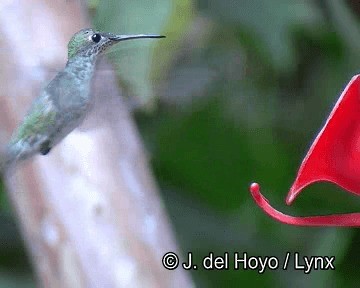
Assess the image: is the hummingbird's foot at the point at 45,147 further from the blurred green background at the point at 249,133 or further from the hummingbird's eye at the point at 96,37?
the blurred green background at the point at 249,133

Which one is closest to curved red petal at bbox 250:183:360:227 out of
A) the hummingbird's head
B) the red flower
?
the red flower

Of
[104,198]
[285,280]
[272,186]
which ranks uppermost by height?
[104,198]

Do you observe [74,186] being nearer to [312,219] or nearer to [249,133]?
[312,219]

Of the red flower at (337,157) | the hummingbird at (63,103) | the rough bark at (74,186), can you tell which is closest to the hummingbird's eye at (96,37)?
the hummingbird at (63,103)

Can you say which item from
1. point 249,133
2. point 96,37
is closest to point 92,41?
point 96,37

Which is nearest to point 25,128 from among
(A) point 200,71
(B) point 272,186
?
(A) point 200,71

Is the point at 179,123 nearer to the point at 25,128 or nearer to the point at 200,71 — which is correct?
the point at 200,71

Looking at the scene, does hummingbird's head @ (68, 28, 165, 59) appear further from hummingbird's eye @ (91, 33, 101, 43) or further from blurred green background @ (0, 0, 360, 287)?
blurred green background @ (0, 0, 360, 287)
